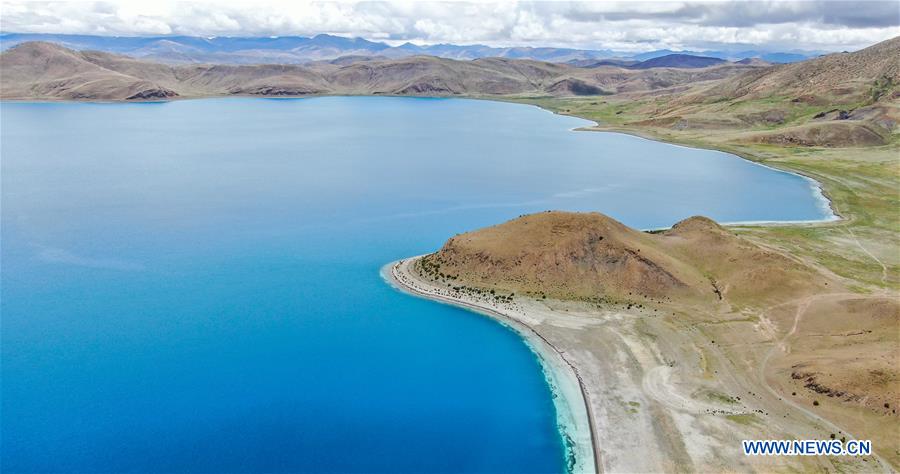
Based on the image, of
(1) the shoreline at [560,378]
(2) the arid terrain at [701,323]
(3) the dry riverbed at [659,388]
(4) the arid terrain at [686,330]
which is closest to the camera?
(3) the dry riverbed at [659,388]

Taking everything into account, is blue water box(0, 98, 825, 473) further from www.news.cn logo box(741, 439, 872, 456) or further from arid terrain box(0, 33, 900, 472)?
www.news.cn logo box(741, 439, 872, 456)

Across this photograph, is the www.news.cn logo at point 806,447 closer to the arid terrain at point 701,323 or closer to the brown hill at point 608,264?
the arid terrain at point 701,323

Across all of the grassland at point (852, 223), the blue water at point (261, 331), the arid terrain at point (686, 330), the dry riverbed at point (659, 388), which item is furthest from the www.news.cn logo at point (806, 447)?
the grassland at point (852, 223)

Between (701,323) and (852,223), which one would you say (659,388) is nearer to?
(701,323)

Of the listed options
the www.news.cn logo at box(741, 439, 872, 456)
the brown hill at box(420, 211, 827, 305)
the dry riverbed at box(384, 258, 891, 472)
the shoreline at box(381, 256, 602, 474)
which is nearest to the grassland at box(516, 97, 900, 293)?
the brown hill at box(420, 211, 827, 305)

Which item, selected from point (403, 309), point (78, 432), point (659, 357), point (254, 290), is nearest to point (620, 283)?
point (659, 357)

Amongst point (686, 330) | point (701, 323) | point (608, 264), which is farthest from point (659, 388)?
point (608, 264)
